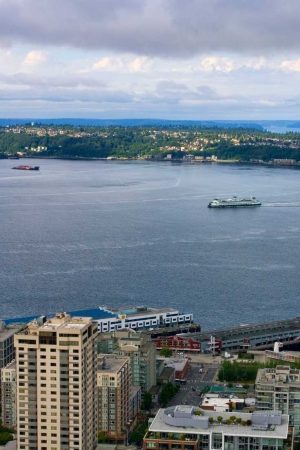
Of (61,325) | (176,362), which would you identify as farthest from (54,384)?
(176,362)

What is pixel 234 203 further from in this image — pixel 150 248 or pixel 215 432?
pixel 215 432

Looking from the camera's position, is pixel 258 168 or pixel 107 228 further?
pixel 258 168

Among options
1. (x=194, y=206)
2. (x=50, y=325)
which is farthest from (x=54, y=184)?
(x=50, y=325)

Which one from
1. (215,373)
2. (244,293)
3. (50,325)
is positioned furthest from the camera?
(244,293)

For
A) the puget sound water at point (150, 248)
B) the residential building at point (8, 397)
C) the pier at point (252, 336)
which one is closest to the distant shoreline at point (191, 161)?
the puget sound water at point (150, 248)

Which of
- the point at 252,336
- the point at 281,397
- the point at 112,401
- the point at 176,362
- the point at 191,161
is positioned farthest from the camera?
the point at 191,161

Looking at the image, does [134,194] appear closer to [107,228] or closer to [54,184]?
[54,184]

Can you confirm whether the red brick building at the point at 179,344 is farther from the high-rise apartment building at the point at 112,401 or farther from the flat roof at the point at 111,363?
the high-rise apartment building at the point at 112,401
